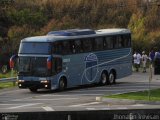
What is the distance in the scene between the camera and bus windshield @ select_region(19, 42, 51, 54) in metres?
33.2

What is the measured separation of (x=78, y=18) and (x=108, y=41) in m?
40.1

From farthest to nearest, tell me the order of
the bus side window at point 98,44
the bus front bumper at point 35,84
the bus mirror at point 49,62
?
1. the bus side window at point 98,44
2. the bus front bumper at point 35,84
3. the bus mirror at point 49,62

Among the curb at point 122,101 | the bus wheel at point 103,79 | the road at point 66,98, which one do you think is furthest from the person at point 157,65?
the curb at point 122,101

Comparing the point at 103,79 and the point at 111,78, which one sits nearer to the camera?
the point at 103,79

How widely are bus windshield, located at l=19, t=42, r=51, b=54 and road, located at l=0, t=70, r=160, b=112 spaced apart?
7.50 ft

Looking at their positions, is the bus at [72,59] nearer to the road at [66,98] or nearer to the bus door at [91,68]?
the bus door at [91,68]

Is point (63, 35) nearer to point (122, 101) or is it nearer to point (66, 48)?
point (66, 48)

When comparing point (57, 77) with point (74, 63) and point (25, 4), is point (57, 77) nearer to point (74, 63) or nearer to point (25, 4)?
point (74, 63)

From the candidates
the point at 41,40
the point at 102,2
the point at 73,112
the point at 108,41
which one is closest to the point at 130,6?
the point at 102,2

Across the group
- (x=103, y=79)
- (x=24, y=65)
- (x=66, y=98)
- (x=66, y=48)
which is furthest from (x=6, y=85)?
(x=66, y=98)

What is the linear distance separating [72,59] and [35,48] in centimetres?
244

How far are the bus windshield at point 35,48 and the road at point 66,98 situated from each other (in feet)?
7.50

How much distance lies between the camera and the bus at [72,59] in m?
33.2

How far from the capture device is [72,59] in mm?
34750
